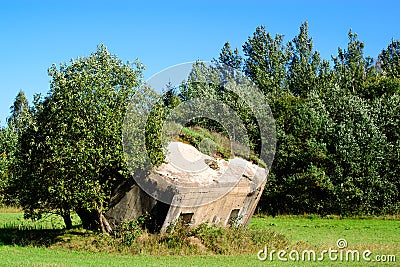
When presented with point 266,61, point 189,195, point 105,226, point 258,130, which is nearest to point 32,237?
point 105,226

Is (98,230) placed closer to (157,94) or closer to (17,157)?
(17,157)

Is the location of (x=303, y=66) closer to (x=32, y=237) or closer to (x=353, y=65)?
(x=353, y=65)

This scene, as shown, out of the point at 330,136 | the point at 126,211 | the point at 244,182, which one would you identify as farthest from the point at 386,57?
the point at 126,211

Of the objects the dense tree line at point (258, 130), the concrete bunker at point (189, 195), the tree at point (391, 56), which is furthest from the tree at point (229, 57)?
the concrete bunker at point (189, 195)

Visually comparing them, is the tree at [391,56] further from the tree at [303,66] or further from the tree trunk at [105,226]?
the tree trunk at [105,226]

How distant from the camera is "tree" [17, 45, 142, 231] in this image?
60.2 ft

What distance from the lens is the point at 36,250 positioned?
59.0 feet

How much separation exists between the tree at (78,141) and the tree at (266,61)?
30.6 m

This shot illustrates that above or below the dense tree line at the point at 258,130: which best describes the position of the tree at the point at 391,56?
above

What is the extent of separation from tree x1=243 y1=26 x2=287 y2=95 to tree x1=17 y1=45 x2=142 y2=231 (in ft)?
100

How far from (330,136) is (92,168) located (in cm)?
2464

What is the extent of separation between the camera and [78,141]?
18.4 meters

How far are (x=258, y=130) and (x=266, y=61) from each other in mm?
12568

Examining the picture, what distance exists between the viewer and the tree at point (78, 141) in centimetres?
1836
